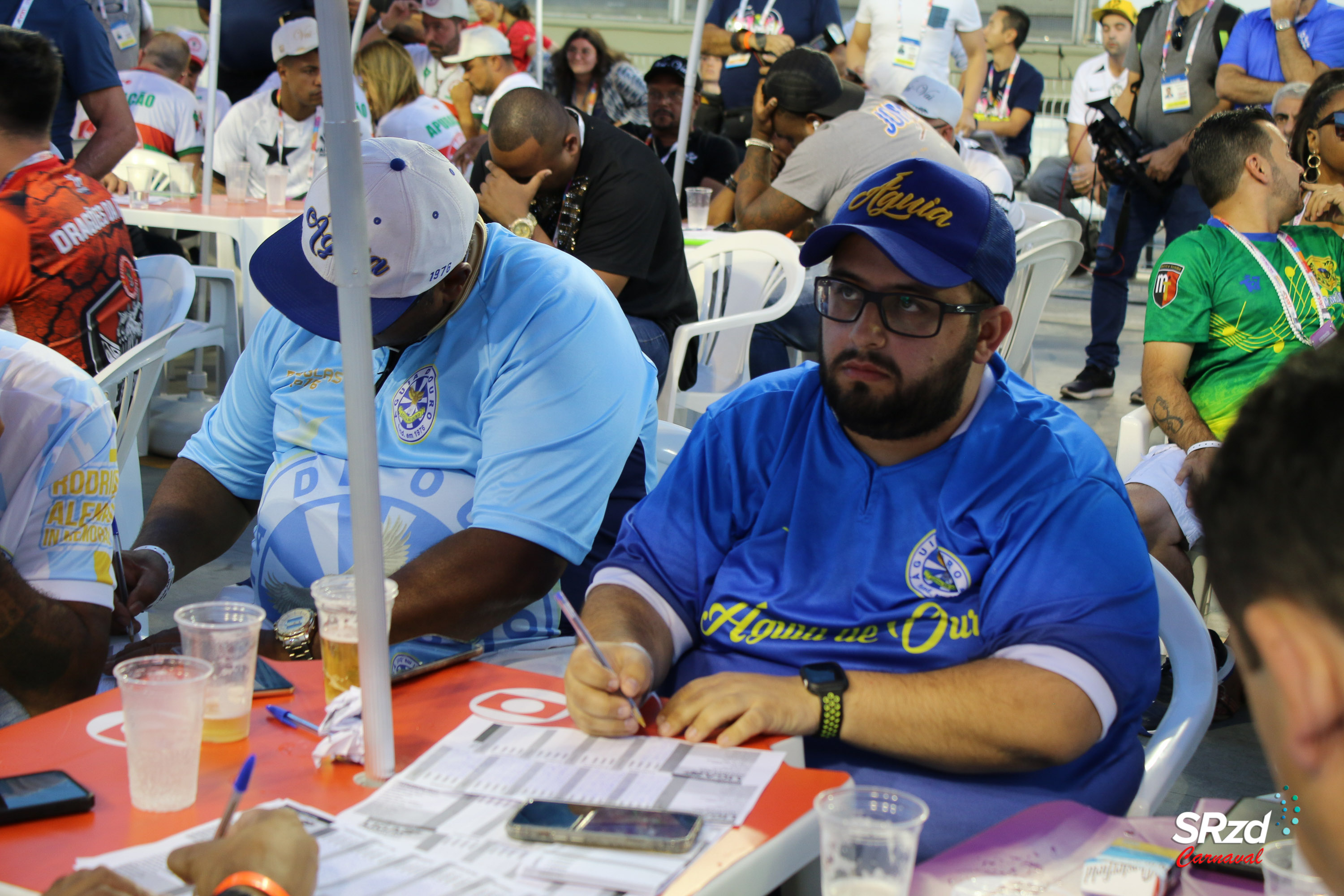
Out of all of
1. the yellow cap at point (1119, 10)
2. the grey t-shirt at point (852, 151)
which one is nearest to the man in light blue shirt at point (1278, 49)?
the grey t-shirt at point (852, 151)

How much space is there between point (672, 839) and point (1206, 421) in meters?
2.70

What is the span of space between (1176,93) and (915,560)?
226 inches

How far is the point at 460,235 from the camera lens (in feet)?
6.44

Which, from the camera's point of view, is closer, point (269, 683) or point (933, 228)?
point (269, 683)

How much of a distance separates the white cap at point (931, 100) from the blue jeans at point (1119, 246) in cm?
130

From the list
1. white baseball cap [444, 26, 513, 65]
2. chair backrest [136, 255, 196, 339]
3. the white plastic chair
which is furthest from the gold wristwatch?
white baseball cap [444, 26, 513, 65]

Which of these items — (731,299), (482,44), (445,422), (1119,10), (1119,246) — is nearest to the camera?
(445,422)

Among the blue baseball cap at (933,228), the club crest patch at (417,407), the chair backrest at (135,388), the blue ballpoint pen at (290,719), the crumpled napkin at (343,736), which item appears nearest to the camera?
the crumpled napkin at (343,736)

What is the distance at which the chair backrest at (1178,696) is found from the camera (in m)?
1.64

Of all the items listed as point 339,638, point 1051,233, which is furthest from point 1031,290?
point 339,638

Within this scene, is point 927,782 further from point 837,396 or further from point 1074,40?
point 1074,40

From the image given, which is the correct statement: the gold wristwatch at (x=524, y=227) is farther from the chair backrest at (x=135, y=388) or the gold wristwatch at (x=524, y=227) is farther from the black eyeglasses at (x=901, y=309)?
the black eyeglasses at (x=901, y=309)

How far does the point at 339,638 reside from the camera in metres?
1.42

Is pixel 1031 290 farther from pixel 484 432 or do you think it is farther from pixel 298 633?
pixel 298 633
